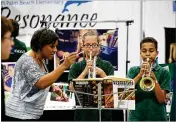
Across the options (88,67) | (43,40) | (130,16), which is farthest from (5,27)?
(130,16)

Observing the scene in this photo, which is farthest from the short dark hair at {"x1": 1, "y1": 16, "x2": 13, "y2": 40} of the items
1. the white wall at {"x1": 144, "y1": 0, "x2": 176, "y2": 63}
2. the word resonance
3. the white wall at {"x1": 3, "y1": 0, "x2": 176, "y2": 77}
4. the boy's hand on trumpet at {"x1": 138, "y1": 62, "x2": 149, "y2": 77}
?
the white wall at {"x1": 144, "y1": 0, "x2": 176, "y2": 63}

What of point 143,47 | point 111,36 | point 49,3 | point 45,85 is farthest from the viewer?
point 49,3

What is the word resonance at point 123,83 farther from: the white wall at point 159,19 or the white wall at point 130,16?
the white wall at point 159,19

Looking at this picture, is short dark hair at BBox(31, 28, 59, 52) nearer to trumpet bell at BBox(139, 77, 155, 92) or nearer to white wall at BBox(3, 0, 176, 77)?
trumpet bell at BBox(139, 77, 155, 92)

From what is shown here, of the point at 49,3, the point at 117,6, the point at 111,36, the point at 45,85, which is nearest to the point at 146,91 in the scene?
the point at 45,85

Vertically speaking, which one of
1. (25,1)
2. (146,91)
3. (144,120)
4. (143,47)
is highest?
(25,1)

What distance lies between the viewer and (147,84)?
2682 millimetres

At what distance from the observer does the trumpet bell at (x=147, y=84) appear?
266cm

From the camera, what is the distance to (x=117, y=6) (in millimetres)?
4188

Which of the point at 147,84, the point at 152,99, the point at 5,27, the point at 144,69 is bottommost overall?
the point at 152,99

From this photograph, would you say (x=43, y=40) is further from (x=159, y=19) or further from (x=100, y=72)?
(x=159, y=19)

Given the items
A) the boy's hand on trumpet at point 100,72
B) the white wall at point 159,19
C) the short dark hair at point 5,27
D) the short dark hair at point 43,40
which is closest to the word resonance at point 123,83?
the short dark hair at point 43,40

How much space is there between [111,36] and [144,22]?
1.44ft

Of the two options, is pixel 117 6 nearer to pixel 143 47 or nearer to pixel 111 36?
pixel 111 36
